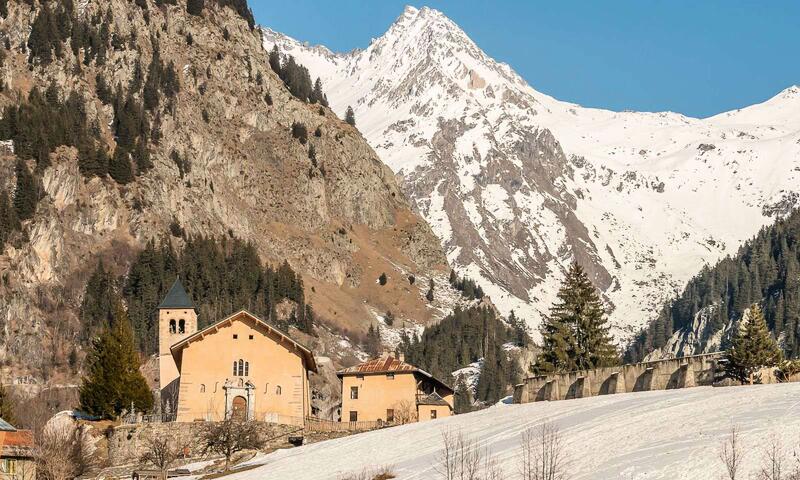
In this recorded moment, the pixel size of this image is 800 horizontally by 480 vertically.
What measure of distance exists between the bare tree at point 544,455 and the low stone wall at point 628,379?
17.2 metres

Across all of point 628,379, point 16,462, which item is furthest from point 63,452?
point 628,379

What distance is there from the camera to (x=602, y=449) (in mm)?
53625

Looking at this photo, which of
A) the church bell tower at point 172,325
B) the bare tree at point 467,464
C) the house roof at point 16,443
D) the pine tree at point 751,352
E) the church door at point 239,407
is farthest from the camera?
the church bell tower at point 172,325

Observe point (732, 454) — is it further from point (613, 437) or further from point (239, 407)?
point (239, 407)

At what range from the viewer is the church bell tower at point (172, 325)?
129000 mm

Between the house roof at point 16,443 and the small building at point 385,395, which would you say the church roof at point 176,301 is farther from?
the house roof at point 16,443

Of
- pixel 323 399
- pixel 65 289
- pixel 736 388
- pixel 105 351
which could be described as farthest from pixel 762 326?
pixel 65 289

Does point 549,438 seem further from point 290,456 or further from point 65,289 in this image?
point 65,289

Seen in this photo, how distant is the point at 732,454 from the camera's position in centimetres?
4619

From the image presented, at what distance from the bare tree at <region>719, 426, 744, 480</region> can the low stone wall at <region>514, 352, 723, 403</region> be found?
1062 inches

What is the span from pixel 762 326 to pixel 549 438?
3214 centimetres

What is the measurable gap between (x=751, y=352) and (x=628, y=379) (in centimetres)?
724

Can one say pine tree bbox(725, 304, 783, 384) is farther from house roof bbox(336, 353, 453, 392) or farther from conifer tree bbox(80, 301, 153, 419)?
conifer tree bbox(80, 301, 153, 419)

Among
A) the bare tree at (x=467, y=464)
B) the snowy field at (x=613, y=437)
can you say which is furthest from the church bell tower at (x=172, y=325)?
the bare tree at (x=467, y=464)
